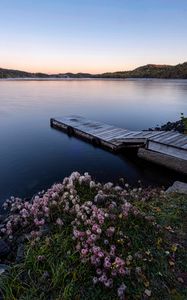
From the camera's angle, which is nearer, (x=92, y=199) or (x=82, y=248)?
(x=82, y=248)

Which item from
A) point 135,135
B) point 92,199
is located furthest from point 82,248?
point 135,135

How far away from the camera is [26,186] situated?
40.5 ft

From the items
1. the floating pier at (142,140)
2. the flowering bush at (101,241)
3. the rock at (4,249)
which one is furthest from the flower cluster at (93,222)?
the floating pier at (142,140)

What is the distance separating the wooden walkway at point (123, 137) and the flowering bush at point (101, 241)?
8292 mm

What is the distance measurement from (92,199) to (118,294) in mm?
2277

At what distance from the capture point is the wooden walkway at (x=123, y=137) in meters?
13.8

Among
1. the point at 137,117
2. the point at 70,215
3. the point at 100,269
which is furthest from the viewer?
the point at 137,117

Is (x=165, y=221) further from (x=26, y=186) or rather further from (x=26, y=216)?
(x=26, y=186)

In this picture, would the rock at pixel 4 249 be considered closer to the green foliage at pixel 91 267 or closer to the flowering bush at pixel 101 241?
the flowering bush at pixel 101 241

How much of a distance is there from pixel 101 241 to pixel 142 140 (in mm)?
12223

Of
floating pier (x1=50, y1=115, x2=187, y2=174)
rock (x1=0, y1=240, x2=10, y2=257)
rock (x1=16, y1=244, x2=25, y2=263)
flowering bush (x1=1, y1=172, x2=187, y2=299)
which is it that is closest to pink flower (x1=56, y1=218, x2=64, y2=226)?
flowering bush (x1=1, y1=172, x2=187, y2=299)

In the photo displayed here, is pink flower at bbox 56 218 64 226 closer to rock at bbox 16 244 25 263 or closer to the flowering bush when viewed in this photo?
the flowering bush

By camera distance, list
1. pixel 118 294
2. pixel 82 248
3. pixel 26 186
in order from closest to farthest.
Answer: pixel 118 294 < pixel 82 248 < pixel 26 186

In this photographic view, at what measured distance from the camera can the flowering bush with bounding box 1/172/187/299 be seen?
4250 mm
